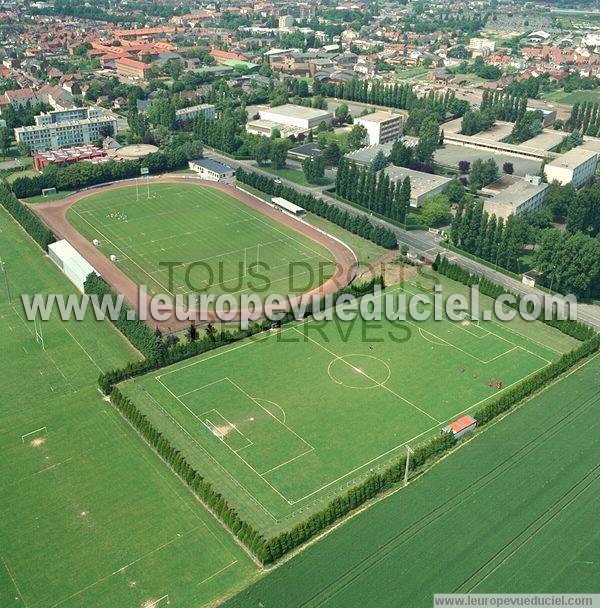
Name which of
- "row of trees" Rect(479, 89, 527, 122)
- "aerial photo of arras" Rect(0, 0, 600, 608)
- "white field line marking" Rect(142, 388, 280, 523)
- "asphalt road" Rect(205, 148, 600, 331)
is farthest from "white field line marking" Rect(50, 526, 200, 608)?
"row of trees" Rect(479, 89, 527, 122)

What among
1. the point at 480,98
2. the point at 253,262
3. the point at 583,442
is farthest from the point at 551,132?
the point at 583,442

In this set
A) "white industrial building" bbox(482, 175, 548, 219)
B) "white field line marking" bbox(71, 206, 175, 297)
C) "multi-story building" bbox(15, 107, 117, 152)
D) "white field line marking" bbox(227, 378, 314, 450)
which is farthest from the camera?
"multi-story building" bbox(15, 107, 117, 152)

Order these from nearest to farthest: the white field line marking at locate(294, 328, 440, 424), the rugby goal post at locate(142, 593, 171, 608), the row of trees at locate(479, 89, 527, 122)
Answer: the rugby goal post at locate(142, 593, 171, 608), the white field line marking at locate(294, 328, 440, 424), the row of trees at locate(479, 89, 527, 122)

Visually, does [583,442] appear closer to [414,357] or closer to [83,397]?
[414,357]

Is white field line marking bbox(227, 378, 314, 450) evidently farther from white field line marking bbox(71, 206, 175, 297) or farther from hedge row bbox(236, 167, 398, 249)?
hedge row bbox(236, 167, 398, 249)

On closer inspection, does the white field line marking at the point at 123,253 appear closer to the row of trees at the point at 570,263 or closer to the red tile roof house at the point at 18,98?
the row of trees at the point at 570,263

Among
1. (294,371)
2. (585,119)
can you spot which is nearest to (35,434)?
→ (294,371)
